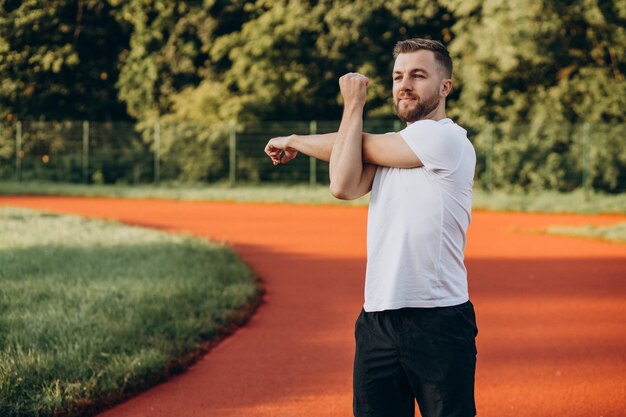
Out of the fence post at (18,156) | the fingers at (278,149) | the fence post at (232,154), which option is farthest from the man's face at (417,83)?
the fence post at (18,156)

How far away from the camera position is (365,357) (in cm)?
281

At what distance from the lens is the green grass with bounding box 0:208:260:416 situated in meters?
5.05

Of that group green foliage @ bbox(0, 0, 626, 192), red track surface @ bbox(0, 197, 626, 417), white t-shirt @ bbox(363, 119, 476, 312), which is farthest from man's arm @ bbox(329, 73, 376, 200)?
green foliage @ bbox(0, 0, 626, 192)

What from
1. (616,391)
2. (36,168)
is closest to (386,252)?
(616,391)

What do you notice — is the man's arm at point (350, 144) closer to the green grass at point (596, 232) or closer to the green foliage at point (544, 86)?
the green grass at point (596, 232)

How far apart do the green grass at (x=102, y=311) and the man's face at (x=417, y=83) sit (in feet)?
9.70

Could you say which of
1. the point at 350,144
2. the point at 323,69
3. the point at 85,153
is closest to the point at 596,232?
the point at 350,144

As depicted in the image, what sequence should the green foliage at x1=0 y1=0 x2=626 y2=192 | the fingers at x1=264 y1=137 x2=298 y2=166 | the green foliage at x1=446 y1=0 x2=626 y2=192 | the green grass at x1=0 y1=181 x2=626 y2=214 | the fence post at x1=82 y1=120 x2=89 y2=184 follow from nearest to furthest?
1. the fingers at x1=264 y1=137 x2=298 y2=166
2. the green grass at x1=0 y1=181 x2=626 y2=214
3. the green foliage at x1=446 y1=0 x2=626 y2=192
4. the green foliage at x1=0 y1=0 x2=626 y2=192
5. the fence post at x1=82 y1=120 x2=89 y2=184

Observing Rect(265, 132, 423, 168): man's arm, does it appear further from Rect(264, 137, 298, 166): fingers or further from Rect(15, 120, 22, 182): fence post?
Rect(15, 120, 22, 182): fence post

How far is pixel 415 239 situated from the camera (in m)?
2.70

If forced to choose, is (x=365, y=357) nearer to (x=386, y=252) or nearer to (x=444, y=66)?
(x=386, y=252)

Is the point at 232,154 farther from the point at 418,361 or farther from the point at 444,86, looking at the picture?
the point at 418,361

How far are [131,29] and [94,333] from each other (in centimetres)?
2512

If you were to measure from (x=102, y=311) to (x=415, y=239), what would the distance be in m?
4.56
